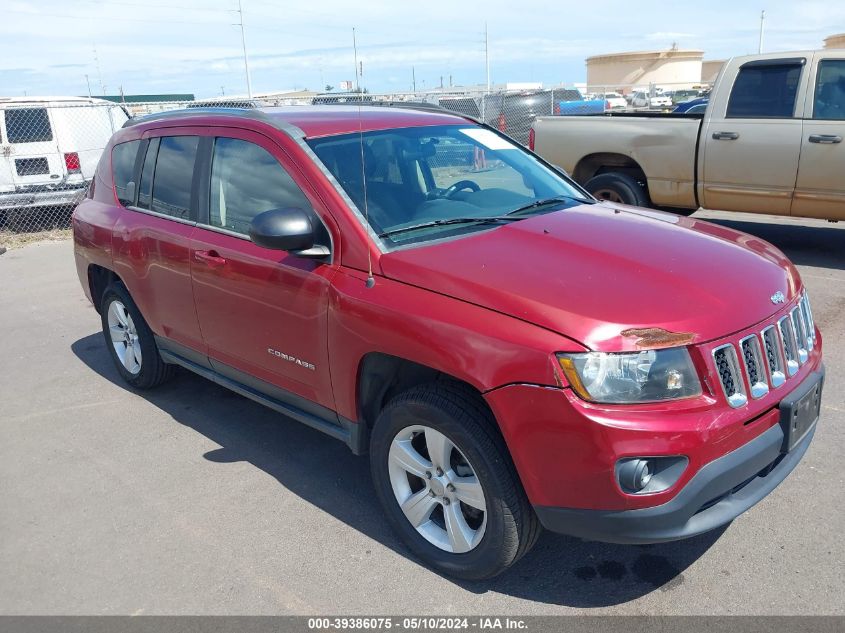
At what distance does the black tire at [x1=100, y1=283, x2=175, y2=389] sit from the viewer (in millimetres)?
4984

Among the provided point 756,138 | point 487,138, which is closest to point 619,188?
point 756,138

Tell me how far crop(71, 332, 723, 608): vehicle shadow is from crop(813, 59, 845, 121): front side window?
564cm

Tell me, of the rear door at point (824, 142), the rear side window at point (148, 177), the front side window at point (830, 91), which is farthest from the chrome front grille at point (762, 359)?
the front side window at point (830, 91)

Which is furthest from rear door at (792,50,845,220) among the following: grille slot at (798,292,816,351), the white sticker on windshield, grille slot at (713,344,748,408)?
grille slot at (713,344,748,408)

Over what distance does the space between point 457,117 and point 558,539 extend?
98.5 inches

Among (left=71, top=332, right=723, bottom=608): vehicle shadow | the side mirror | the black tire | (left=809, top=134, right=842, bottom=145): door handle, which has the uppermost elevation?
the side mirror

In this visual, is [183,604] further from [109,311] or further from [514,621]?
[109,311]

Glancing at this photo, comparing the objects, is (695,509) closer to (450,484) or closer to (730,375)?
(730,375)

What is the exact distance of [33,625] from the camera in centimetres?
297

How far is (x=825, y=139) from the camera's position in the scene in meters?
7.24

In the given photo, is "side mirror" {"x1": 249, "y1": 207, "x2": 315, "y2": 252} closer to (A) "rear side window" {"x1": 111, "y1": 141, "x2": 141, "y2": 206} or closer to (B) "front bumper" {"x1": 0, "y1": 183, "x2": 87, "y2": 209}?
(A) "rear side window" {"x1": 111, "y1": 141, "x2": 141, "y2": 206}

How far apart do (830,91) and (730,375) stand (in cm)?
605

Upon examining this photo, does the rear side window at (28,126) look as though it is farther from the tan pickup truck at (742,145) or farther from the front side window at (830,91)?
the front side window at (830,91)

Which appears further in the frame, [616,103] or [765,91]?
[616,103]
